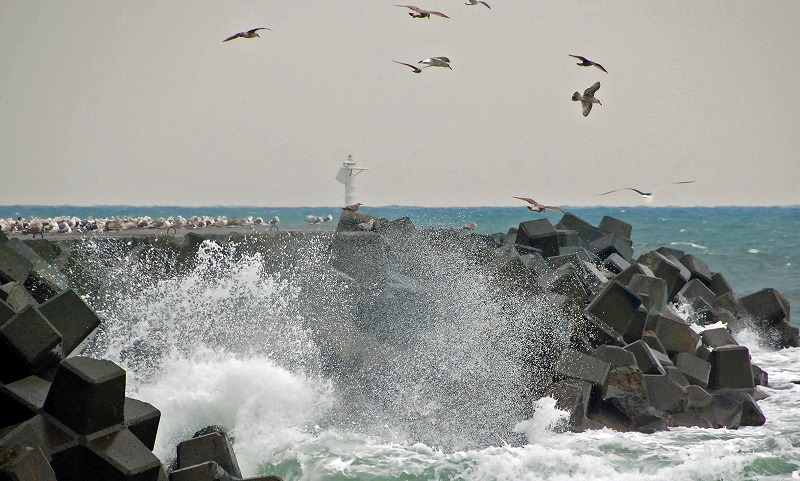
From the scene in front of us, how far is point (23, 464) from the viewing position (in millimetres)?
4199

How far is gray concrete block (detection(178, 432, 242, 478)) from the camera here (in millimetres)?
5312

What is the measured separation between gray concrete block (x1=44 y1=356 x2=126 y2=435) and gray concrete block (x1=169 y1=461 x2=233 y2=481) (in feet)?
1.61

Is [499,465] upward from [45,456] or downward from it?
downward

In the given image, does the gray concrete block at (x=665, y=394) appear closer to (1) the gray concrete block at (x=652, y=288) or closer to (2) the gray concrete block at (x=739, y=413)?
(2) the gray concrete block at (x=739, y=413)

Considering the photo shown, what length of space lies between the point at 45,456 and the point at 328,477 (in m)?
2.56

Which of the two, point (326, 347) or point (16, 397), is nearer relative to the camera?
point (16, 397)

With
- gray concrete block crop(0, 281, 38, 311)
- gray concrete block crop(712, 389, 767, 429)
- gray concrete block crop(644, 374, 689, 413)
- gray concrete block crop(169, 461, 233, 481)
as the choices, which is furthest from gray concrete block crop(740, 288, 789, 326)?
gray concrete block crop(0, 281, 38, 311)

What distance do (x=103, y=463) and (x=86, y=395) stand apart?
40 cm

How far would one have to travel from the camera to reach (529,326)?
360 inches

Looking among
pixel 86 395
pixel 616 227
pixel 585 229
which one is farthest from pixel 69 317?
pixel 616 227

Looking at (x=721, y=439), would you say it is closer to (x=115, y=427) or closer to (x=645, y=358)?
(x=645, y=358)

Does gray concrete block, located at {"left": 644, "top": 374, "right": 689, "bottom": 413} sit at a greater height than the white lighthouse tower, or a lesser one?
lesser

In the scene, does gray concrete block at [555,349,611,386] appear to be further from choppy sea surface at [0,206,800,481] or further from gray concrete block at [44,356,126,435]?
gray concrete block at [44,356,126,435]

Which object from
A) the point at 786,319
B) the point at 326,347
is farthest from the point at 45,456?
the point at 786,319
